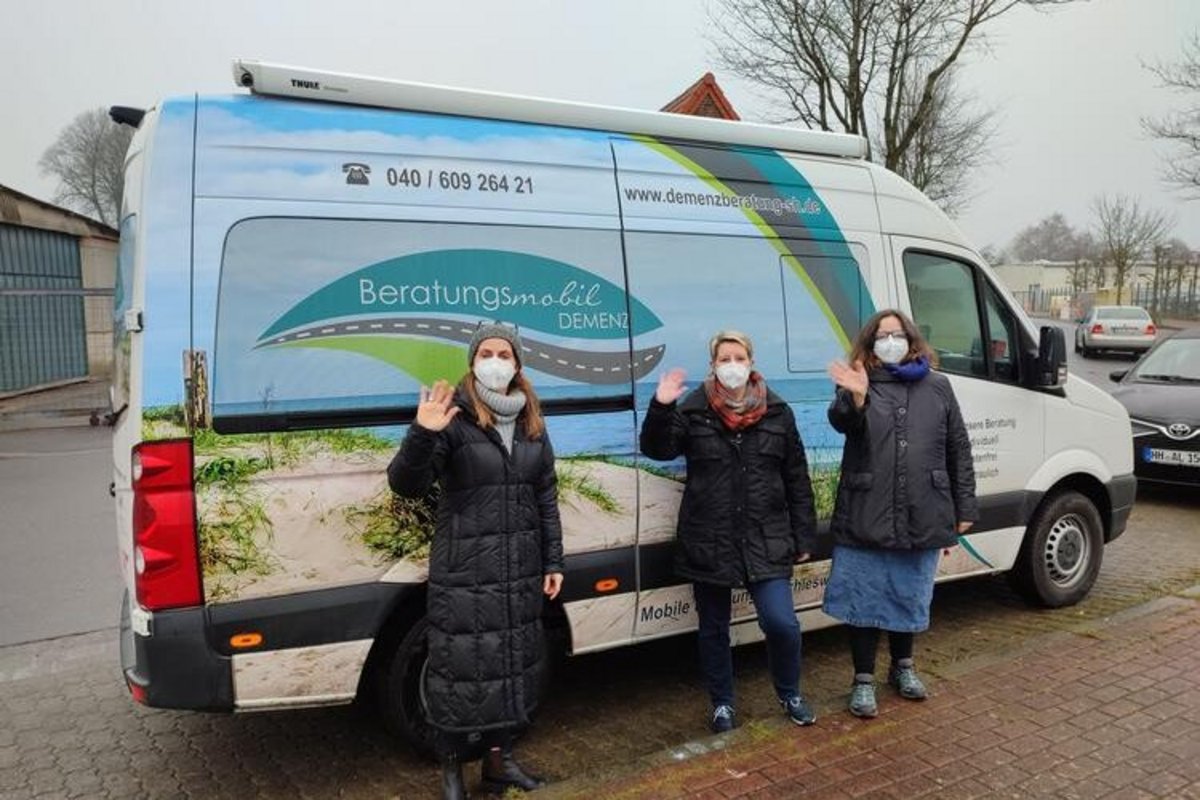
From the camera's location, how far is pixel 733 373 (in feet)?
11.4

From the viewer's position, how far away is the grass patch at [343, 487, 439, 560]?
3.10 m

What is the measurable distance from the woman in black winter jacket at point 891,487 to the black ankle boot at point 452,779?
5.55ft

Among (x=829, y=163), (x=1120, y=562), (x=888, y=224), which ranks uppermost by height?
(x=829, y=163)

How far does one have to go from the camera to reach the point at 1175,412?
8164mm

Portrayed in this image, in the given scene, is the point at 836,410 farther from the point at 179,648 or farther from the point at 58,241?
the point at 58,241

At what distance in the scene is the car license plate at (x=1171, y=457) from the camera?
796cm

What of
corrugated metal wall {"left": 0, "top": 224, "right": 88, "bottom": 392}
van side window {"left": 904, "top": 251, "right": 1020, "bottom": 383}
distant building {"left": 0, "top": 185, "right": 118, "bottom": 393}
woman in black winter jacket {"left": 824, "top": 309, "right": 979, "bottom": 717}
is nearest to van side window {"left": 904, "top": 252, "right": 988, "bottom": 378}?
van side window {"left": 904, "top": 251, "right": 1020, "bottom": 383}

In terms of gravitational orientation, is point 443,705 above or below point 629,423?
below

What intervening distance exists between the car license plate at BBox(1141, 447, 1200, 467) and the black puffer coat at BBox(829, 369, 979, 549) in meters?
5.61

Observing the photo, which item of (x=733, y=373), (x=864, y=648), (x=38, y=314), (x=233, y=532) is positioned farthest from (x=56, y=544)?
(x=38, y=314)

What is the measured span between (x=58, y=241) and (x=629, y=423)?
63.1ft

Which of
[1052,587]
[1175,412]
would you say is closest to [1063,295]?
[1175,412]

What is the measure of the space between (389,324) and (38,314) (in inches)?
660

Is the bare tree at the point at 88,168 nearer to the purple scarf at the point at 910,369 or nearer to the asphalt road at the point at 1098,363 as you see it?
the asphalt road at the point at 1098,363
